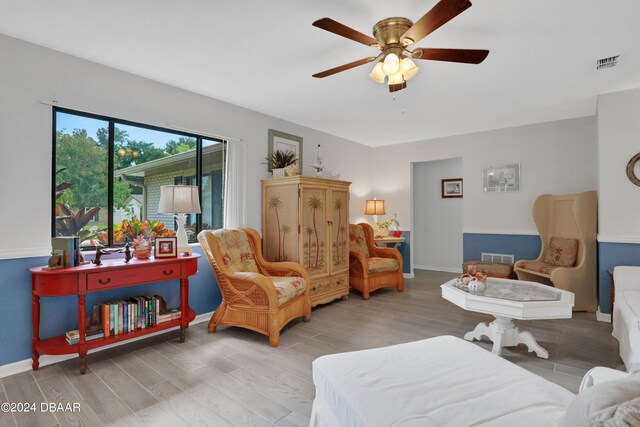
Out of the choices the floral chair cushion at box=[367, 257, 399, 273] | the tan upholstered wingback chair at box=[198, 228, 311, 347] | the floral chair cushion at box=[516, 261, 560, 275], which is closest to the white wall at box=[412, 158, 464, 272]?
the floral chair cushion at box=[367, 257, 399, 273]

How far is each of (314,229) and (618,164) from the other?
3385 mm

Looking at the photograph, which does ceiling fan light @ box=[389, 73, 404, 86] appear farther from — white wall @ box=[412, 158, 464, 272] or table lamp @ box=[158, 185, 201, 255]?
white wall @ box=[412, 158, 464, 272]

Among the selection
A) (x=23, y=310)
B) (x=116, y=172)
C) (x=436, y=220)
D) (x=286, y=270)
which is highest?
(x=116, y=172)

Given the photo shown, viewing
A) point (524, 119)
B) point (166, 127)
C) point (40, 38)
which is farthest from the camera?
point (524, 119)

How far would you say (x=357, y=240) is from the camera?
5086mm

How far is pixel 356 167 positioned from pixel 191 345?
4.12 meters

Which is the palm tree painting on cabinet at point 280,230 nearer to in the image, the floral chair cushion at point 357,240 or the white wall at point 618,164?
the floral chair cushion at point 357,240

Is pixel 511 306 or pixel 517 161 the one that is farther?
pixel 517 161

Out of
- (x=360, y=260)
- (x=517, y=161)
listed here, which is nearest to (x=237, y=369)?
(x=360, y=260)

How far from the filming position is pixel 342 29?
179 cm

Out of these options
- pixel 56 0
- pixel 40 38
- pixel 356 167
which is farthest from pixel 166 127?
pixel 356 167

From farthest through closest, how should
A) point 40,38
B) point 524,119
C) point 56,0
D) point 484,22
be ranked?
point 524,119 → point 40,38 → point 484,22 → point 56,0

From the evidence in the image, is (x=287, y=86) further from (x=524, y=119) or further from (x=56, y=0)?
(x=524, y=119)

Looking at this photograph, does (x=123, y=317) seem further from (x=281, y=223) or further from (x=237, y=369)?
(x=281, y=223)
